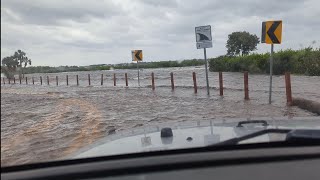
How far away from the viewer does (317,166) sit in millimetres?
2045

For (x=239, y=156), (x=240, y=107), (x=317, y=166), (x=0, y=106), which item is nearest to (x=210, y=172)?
(x=239, y=156)

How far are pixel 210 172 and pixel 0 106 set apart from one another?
2.79 feet

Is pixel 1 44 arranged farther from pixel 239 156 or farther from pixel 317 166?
pixel 317 166

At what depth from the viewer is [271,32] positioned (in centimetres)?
1301

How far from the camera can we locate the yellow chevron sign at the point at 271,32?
1295 centimetres

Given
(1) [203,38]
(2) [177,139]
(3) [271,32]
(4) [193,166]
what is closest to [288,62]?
(1) [203,38]

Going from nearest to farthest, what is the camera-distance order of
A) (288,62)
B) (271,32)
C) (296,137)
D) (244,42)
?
(296,137) → (271,32) → (244,42) → (288,62)

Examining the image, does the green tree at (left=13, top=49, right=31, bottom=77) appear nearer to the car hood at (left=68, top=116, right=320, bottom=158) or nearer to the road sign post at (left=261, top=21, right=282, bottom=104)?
the car hood at (left=68, top=116, right=320, bottom=158)

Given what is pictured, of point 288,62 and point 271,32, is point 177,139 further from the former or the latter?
point 288,62

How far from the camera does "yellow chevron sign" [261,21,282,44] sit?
1295cm

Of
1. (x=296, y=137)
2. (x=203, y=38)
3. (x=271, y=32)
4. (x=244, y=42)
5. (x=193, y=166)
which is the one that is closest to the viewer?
(x=193, y=166)

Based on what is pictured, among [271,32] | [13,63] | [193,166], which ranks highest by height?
[271,32]

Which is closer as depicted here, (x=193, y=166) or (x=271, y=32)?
(x=193, y=166)

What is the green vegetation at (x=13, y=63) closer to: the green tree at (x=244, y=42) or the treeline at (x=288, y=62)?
the green tree at (x=244, y=42)
